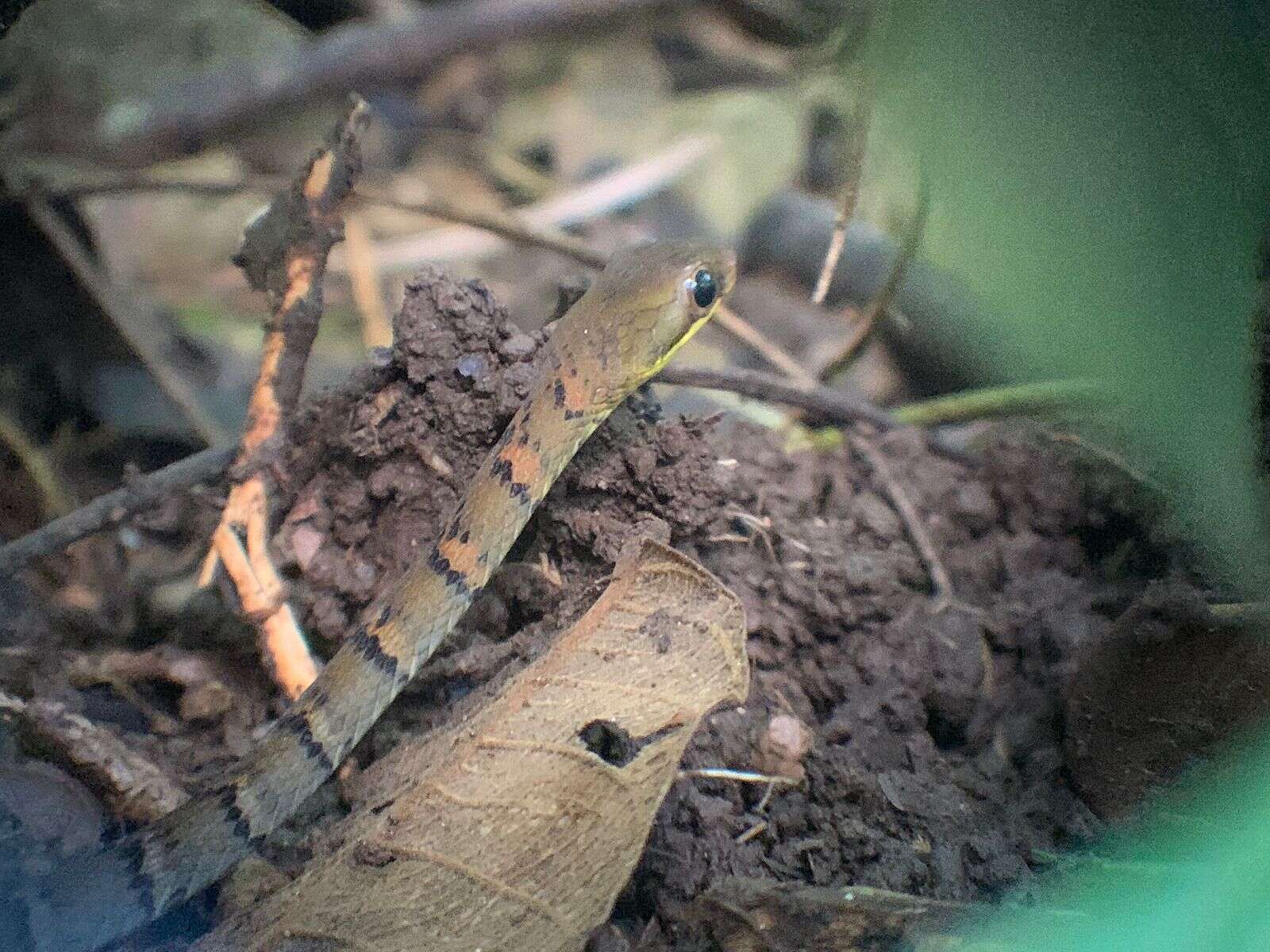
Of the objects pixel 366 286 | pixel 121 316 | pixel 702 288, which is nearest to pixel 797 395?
pixel 702 288

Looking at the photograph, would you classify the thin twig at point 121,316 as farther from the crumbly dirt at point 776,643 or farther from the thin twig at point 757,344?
the thin twig at point 757,344

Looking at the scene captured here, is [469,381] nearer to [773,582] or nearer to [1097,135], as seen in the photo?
[773,582]

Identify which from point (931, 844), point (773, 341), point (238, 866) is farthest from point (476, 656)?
point (773, 341)

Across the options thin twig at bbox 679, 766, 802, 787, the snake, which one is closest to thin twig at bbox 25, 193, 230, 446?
the snake

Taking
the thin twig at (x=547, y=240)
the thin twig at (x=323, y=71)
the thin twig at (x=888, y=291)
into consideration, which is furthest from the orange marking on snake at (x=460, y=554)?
the thin twig at (x=323, y=71)

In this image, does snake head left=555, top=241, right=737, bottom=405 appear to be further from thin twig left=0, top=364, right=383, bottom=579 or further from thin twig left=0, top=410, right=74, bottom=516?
thin twig left=0, top=410, right=74, bottom=516
